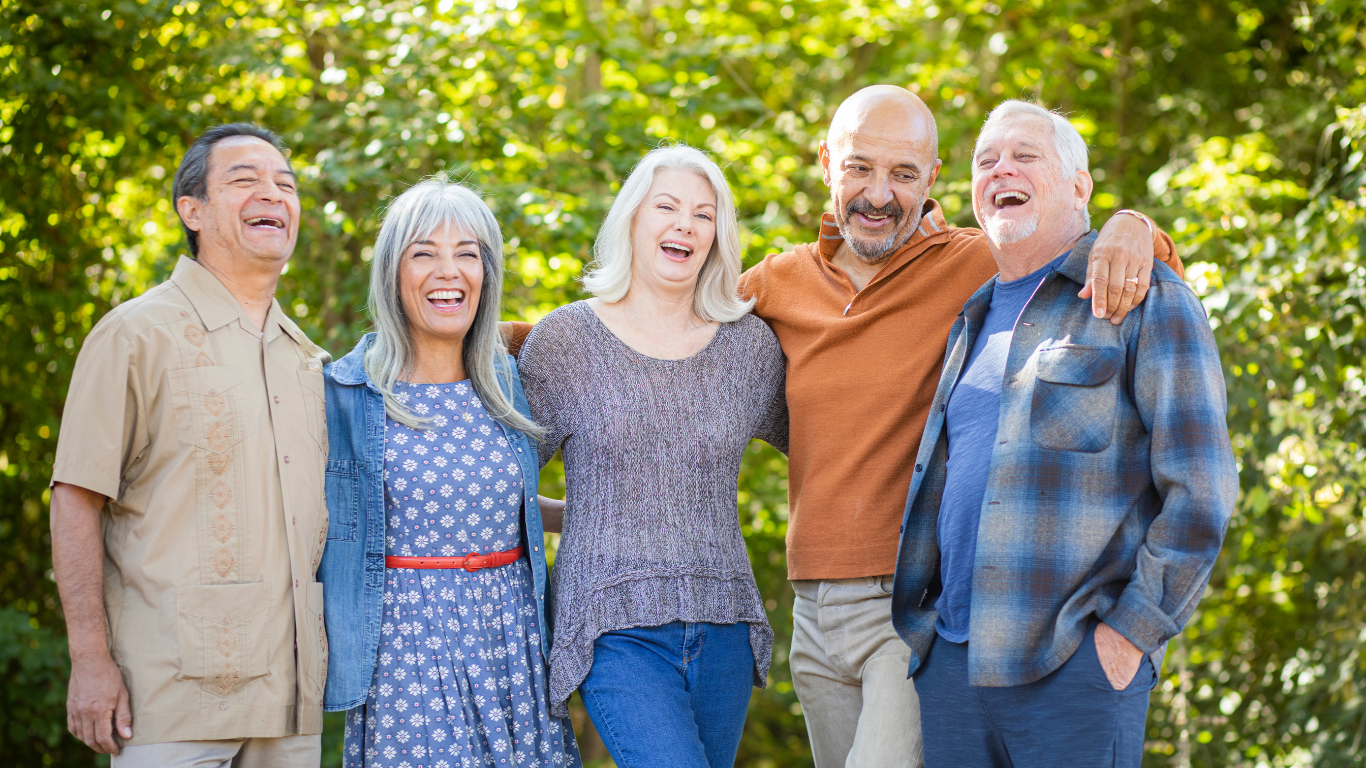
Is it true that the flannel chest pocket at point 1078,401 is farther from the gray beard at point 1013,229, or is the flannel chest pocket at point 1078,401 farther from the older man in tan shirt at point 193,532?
the older man in tan shirt at point 193,532

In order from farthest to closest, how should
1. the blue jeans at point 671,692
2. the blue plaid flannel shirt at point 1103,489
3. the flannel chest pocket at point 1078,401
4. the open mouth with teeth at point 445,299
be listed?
the open mouth with teeth at point 445,299
the blue jeans at point 671,692
the flannel chest pocket at point 1078,401
the blue plaid flannel shirt at point 1103,489

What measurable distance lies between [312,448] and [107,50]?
3255mm

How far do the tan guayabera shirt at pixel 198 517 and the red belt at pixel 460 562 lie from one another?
0.19 metres

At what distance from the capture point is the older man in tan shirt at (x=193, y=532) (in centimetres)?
235

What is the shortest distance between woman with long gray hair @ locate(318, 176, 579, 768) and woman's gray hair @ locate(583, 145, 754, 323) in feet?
1.11

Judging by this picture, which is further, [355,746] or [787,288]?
[787,288]

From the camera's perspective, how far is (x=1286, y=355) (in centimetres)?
440

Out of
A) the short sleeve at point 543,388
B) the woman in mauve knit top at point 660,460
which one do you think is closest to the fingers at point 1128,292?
the woman in mauve knit top at point 660,460

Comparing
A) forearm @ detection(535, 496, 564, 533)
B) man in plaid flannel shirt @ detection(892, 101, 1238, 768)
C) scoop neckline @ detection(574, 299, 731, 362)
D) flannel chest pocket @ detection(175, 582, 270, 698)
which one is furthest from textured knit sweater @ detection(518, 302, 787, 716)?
flannel chest pocket @ detection(175, 582, 270, 698)

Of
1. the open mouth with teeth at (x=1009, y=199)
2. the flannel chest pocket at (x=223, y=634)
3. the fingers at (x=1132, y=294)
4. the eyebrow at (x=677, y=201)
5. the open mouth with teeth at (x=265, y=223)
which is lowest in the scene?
the flannel chest pocket at (x=223, y=634)

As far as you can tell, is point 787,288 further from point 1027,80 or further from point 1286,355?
point 1027,80

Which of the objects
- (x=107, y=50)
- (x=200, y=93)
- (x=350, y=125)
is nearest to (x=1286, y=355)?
(x=350, y=125)

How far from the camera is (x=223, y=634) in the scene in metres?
2.41

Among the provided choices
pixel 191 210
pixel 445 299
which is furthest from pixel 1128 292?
pixel 191 210
